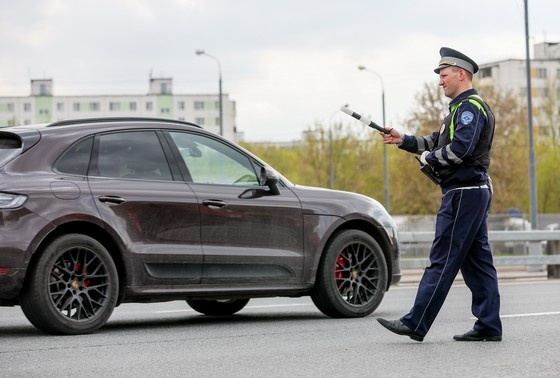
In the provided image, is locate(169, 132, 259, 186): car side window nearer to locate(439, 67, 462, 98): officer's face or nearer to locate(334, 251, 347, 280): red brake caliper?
locate(334, 251, 347, 280): red brake caliper

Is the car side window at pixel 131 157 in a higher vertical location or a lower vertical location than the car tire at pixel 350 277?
higher

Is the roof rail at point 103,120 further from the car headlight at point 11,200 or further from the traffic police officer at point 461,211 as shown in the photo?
the traffic police officer at point 461,211

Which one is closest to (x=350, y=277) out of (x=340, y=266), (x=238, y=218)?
(x=340, y=266)

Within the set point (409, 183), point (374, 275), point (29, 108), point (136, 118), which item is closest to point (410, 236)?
point (374, 275)

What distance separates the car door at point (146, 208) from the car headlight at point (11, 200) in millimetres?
596

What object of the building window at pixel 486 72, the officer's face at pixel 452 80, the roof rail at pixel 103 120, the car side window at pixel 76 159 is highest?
the building window at pixel 486 72

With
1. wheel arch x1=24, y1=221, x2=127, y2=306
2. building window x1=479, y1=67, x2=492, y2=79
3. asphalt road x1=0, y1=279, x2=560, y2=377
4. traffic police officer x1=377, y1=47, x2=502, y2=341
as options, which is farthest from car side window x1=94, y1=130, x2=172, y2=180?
building window x1=479, y1=67, x2=492, y2=79

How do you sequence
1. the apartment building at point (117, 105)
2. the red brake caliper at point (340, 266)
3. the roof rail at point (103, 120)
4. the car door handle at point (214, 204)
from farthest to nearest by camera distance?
the apartment building at point (117, 105) < the red brake caliper at point (340, 266) < the car door handle at point (214, 204) < the roof rail at point (103, 120)

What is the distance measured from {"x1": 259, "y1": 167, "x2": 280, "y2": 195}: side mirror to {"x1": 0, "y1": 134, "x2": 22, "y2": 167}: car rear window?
1988 millimetres

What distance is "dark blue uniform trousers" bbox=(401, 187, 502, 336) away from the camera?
312 inches

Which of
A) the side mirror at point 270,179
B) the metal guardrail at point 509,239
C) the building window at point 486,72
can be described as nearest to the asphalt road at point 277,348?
the side mirror at point 270,179

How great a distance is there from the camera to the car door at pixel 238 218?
9.44 meters

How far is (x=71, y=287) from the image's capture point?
340 inches

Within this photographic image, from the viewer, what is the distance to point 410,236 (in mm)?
17781
